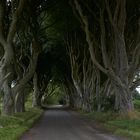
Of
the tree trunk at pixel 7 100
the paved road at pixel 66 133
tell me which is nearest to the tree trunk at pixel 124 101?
the paved road at pixel 66 133

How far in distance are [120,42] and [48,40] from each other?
2630cm

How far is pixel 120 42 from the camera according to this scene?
1144 inches

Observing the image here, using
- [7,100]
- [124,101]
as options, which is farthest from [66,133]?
[7,100]

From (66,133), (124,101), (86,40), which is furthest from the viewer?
(86,40)

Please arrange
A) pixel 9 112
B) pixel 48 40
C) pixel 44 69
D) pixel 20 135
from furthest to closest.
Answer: pixel 44 69
pixel 48 40
pixel 9 112
pixel 20 135

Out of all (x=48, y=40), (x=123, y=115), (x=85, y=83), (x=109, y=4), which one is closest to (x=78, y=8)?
(x=109, y=4)

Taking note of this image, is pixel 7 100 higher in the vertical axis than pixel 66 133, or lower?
higher

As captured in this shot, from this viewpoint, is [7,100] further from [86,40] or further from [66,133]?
[66,133]

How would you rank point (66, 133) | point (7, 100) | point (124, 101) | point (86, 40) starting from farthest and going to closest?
point (86, 40), point (7, 100), point (124, 101), point (66, 133)

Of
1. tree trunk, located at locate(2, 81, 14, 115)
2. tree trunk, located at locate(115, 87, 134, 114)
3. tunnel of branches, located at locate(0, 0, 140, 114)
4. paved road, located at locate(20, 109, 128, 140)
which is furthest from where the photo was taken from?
tree trunk, located at locate(2, 81, 14, 115)

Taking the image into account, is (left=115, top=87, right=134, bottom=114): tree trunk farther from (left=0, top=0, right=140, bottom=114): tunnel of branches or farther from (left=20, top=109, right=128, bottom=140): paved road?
(left=20, top=109, right=128, bottom=140): paved road

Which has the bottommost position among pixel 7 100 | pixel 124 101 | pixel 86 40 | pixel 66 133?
pixel 66 133

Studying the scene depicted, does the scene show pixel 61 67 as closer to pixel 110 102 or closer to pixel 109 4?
pixel 110 102

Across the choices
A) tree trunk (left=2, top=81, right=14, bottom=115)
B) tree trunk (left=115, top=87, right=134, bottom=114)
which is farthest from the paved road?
tree trunk (left=2, top=81, right=14, bottom=115)
